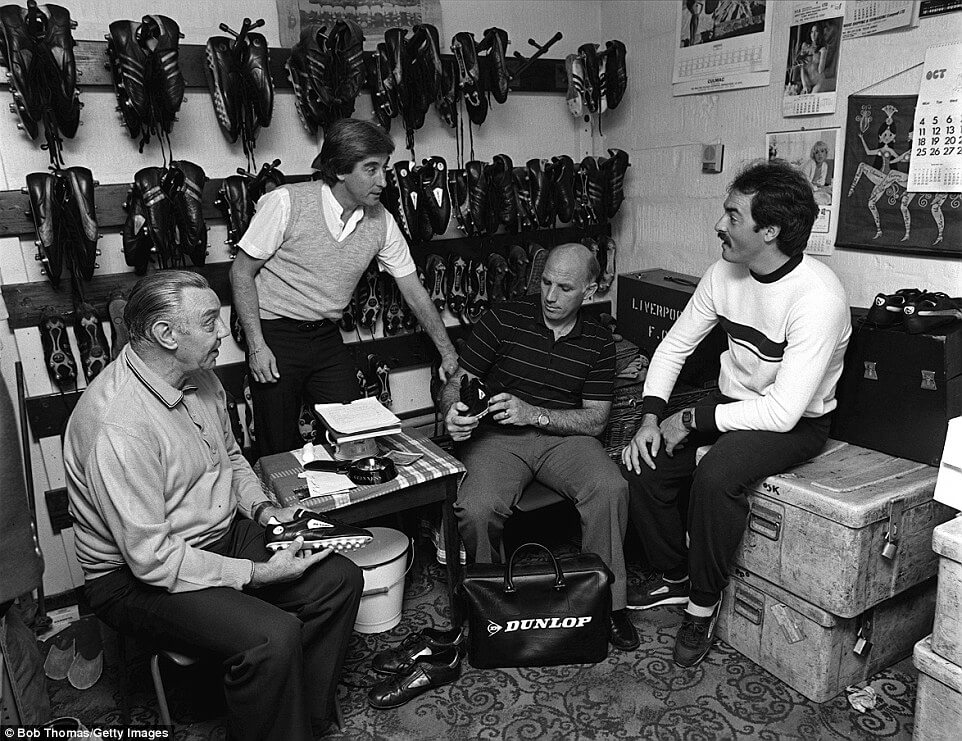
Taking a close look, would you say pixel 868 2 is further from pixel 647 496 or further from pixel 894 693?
pixel 894 693

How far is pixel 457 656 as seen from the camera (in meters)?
2.56

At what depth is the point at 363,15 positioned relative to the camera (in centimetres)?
338

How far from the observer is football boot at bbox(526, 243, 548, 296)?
348 cm

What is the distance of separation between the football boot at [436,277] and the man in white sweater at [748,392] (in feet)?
4.20

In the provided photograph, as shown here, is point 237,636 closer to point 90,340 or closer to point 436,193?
point 90,340

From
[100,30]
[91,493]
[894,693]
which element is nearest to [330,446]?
[91,493]

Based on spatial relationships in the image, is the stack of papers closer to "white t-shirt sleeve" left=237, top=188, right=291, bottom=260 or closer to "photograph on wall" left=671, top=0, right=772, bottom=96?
"white t-shirt sleeve" left=237, top=188, right=291, bottom=260

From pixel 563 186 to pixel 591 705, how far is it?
92.1 inches

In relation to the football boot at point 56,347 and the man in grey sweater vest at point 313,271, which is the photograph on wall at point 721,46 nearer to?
the man in grey sweater vest at point 313,271

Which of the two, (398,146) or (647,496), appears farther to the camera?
(398,146)

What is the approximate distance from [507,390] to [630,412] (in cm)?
60

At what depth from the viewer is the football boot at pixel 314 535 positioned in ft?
7.22

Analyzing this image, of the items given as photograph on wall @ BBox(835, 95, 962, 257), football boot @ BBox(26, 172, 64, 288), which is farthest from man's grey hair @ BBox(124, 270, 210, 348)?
photograph on wall @ BBox(835, 95, 962, 257)

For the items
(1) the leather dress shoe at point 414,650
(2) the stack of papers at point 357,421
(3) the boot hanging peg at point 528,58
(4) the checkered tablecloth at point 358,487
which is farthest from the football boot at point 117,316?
(3) the boot hanging peg at point 528,58
